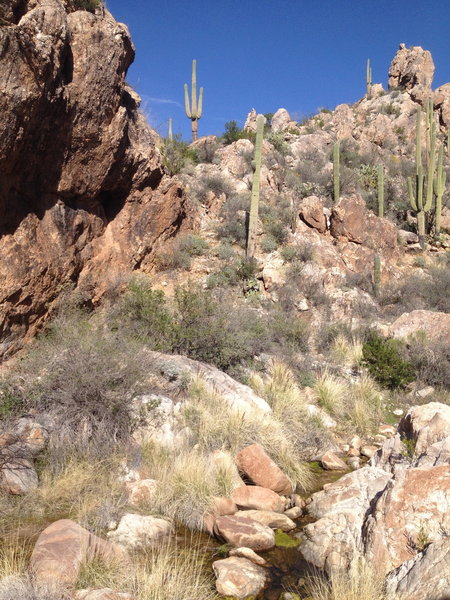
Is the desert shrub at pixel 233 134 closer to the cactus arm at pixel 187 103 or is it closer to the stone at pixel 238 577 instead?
the cactus arm at pixel 187 103

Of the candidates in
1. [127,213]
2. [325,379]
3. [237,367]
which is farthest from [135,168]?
[325,379]

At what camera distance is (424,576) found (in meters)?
3.01

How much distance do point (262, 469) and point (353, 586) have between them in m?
2.30

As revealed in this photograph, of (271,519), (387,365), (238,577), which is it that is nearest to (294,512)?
(271,519)

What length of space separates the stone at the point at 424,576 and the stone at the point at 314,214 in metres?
13.6

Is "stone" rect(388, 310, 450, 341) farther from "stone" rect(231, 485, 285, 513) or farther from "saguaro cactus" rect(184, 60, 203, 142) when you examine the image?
"saguaro cactus" rect(184, 60, 203, 142)

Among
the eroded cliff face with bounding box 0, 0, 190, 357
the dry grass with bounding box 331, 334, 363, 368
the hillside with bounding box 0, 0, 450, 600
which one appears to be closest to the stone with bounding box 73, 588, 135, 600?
the hillside with bounding box 0, 0, 450, 600

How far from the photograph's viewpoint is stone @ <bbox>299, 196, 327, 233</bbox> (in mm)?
15959

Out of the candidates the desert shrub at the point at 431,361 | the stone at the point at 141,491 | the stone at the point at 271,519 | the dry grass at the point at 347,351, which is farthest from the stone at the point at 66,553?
the desert shrub at the point at 431,361

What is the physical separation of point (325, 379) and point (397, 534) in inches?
205

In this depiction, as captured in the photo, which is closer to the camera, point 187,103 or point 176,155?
point 176,155

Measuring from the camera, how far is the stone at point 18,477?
14.5 feet

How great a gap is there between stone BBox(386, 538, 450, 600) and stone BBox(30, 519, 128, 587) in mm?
2085

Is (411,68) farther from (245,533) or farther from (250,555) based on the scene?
(250,555)
